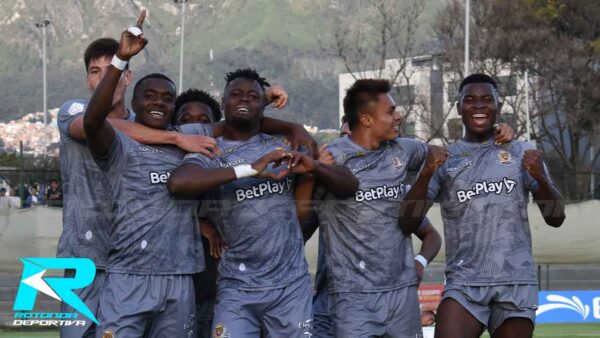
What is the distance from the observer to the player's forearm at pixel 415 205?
25.8 ft

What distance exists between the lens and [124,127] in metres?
7.56

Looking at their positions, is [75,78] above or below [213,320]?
above

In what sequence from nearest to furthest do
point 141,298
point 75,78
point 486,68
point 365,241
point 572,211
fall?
point 141,298 < point 365,241 < point 572,211 < point 486,68 < point 75,78

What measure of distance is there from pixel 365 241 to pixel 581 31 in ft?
145

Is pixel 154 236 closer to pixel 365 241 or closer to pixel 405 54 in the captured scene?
pixel 365 241

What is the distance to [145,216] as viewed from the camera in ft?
24.5

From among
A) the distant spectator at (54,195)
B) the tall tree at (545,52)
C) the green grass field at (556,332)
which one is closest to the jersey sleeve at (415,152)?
the green grass field at (556,332)

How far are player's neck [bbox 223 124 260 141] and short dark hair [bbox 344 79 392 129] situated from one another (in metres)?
0.82

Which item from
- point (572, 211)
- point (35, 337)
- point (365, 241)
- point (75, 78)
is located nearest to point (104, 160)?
point (365, 241)

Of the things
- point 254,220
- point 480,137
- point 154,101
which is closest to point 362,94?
point 480,137

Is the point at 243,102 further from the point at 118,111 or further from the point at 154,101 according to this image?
the point at 118,111

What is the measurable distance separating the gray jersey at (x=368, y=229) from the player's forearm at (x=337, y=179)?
113 millimetres

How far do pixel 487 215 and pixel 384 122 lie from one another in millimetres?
1027

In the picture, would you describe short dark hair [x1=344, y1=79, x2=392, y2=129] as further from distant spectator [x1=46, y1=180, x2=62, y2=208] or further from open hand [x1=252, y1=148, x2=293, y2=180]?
distant spectator [x1=46, y1=180, x2=62, y2=208]
